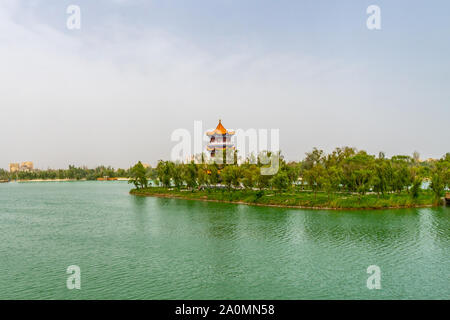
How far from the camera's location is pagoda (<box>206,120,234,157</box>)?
195ft

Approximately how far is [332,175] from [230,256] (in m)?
26.6

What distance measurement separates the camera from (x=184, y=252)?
63.2ft

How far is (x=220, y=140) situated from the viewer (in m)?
60.0

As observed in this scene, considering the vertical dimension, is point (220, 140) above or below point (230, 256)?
above

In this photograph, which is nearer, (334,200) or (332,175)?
(334,200)

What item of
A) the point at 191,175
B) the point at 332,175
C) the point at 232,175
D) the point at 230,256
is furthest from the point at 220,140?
the point at 230,256

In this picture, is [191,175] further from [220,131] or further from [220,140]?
[220,131]

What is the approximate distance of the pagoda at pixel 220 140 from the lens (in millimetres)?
59375

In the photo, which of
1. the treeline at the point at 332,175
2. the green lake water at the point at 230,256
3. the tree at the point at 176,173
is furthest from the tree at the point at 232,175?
the green lake water at the point at 230,256

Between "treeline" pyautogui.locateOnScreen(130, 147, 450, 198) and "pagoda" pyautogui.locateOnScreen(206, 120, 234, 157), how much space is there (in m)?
4.08

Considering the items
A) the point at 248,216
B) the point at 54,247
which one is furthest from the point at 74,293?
the point at 248,216

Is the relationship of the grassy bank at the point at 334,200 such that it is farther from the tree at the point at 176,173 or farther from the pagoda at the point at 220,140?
the tree at the point at 176,173
